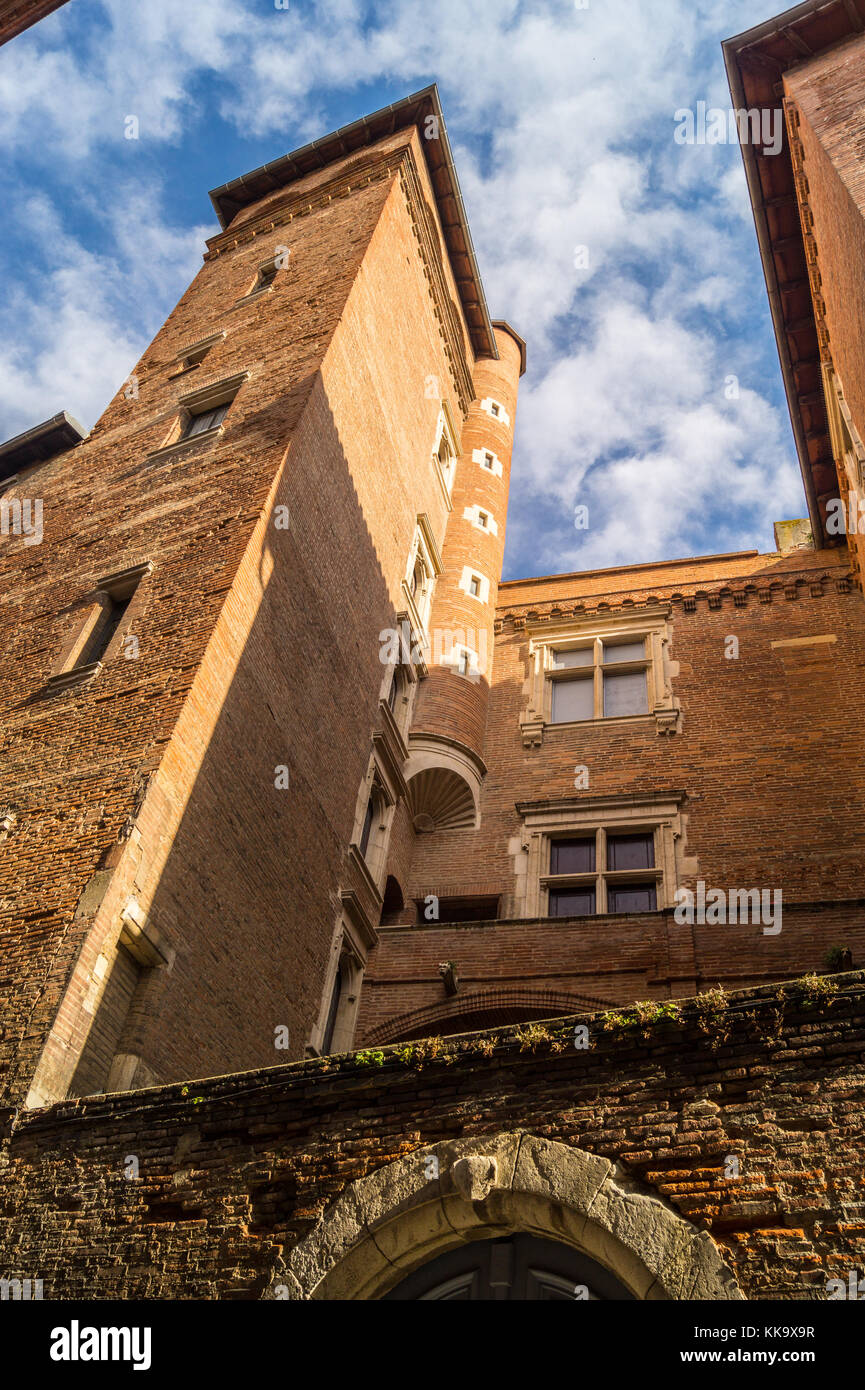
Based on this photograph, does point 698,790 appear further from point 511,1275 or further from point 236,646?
point 511,1275

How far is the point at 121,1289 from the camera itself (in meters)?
7.17

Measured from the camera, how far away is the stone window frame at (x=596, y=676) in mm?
19141

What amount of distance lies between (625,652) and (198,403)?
29.3 feet

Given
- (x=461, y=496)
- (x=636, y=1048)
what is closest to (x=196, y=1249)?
(x=636, y=1048)

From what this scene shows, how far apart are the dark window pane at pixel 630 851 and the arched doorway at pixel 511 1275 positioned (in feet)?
35.0

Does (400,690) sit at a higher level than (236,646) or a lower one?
higher

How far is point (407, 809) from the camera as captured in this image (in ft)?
60.6

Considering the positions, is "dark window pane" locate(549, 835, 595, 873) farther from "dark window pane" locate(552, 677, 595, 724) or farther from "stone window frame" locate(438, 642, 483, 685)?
"stone window frame" locate(438, 642, 483, 685)

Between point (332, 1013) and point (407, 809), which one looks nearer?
point (332, 1013)

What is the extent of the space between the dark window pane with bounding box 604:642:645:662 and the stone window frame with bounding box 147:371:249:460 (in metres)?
8.27

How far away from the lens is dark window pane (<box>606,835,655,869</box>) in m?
17.1

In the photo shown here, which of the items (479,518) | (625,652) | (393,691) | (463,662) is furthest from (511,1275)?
(479,518)

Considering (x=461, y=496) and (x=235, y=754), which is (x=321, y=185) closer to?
(x=461, y=496)

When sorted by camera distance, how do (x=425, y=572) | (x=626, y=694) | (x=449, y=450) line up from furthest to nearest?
A: 1. (x=449, y=450)
2. (x=425, y=572)
3. (x=626, y=694)
